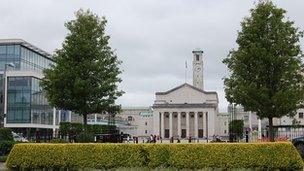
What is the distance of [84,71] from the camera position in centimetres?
3844

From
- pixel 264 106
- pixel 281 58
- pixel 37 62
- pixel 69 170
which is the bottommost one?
pixel 69 170

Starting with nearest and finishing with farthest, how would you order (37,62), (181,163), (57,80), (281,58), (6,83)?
(181,163)
(281,58)
(57,80)
(6,83)
(37,62)

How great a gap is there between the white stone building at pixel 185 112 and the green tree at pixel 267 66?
133685 millimetres

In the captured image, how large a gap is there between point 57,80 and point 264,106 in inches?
571

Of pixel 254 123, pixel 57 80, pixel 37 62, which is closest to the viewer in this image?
pixel 57 80

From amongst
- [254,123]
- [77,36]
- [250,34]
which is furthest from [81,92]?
[254,123]

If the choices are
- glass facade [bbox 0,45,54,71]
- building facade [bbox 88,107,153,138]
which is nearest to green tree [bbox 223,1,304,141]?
glass facade [bbox 0,45,54,71]

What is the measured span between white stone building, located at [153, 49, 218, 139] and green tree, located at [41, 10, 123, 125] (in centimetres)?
12899

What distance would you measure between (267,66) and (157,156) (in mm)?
14095

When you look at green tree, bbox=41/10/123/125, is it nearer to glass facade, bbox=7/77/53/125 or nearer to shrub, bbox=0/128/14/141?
shrub, bbox=0/128/14/141

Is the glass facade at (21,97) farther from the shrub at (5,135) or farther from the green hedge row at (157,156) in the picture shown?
the green hedge row at (157,156)

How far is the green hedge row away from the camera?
20.9 metres

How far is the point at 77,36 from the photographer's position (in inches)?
1528

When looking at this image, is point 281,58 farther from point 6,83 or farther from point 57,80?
point 6,83
